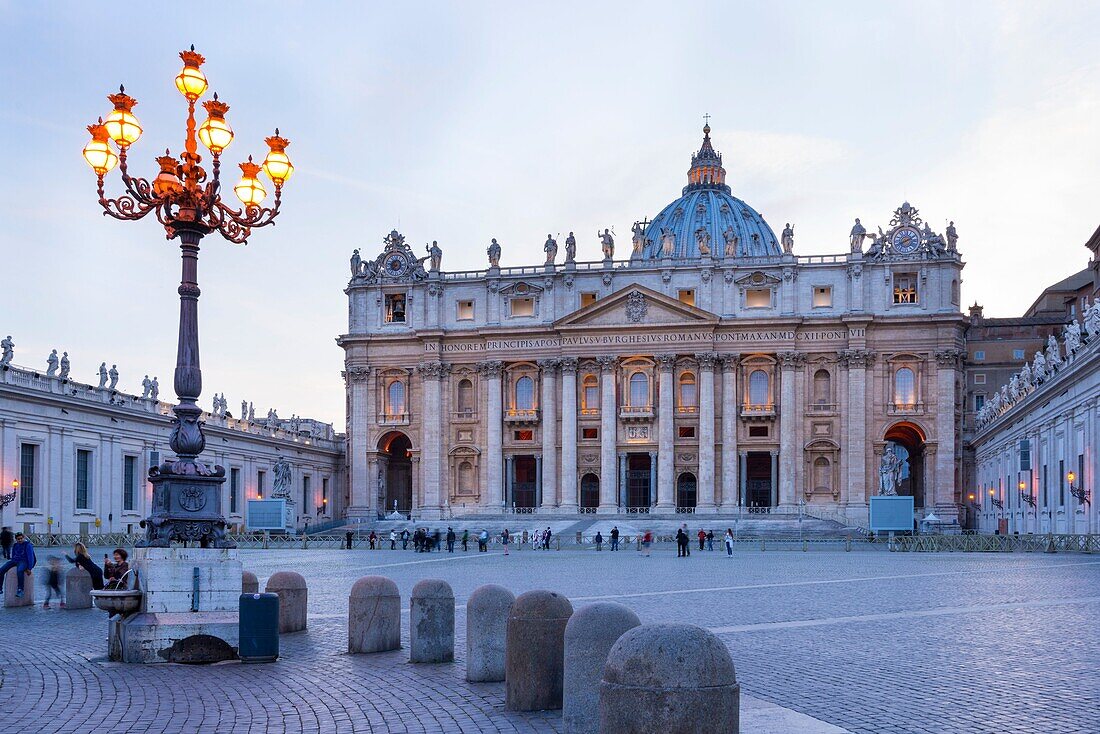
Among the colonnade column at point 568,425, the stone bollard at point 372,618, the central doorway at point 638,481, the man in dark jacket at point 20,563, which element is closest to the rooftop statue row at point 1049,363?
the central doorway at point 638,481

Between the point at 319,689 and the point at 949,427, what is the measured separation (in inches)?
2965

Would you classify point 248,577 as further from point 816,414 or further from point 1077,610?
point 816,414

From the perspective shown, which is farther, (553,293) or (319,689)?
(553,293)

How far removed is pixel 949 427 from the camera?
8088 centimetres

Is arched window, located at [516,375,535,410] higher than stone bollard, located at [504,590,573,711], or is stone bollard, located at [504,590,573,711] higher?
arched window, located at [516,375,535,410]

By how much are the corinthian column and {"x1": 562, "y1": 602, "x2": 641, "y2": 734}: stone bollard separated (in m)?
77.5

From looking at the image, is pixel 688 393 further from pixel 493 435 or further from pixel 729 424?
pixel 493 435

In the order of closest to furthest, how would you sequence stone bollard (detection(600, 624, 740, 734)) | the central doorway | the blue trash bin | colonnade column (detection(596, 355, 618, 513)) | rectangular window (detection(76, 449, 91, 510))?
stone bollard (detection(600, 624, 740, 734)), the blue trash bin, rectangular window (detection(76, 449, 91, 510)), colonnade column (detection(596, 355, 618, 513)), the central doorway

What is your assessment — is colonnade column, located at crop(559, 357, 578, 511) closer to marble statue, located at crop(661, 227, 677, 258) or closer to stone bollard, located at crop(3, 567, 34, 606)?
marble statue, located at crop(661, 227, 677, 258)

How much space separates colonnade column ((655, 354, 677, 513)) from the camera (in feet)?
274

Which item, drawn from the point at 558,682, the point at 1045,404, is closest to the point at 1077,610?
the point at 558,682

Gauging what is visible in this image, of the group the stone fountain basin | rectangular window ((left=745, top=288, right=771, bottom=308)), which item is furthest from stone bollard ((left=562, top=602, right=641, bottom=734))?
rectangular window ((left=745, top=288, right=771, bottom=308))

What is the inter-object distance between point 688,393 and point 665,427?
3155mm

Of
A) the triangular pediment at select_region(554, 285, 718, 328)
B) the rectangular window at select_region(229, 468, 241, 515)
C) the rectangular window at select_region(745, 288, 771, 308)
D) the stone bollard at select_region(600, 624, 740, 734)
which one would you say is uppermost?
the rectangular window at select_region(745, 288, 771, 308)
